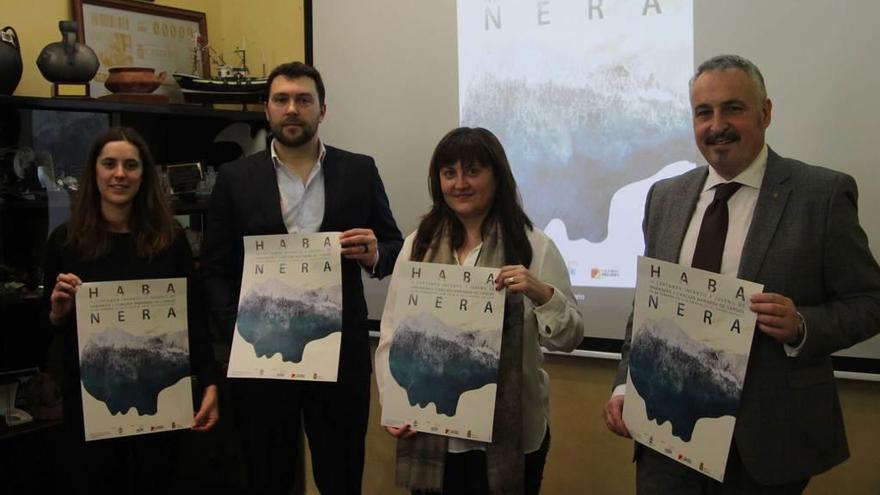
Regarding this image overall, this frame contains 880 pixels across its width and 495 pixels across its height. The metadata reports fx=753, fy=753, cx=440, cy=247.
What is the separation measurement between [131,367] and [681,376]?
1.47 metres

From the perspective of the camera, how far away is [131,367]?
2.10m

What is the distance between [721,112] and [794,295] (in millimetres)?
393

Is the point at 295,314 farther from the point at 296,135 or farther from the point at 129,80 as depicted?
the point at 129,80

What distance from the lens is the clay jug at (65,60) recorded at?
2.72m

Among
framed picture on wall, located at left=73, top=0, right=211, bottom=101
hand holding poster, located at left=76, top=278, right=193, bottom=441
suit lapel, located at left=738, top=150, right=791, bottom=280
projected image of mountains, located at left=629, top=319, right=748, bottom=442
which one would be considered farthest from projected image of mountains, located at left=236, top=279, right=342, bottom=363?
framed picture on wall, located at left=73, top=0, right=211, bottom=101

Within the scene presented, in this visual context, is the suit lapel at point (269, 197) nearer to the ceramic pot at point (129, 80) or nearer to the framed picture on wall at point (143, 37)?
the ceramic pot at point (129, 80)

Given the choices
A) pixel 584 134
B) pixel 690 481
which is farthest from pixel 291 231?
pixel 690 481

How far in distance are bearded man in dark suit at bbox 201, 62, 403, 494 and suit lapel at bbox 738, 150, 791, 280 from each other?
1.05m

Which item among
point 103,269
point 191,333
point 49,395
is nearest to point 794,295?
point 191,333

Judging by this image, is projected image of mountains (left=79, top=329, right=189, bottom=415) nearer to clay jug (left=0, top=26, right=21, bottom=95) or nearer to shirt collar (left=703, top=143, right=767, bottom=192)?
clay jug (left=0, top=26, right=21, bottom=95)

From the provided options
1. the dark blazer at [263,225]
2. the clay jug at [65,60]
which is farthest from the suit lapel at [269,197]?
the clay jug at [65,60]

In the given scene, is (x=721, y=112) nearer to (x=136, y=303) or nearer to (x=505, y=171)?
(x=505, y=171)

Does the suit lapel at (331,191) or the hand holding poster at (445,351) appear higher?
the suit lapel at (331,191)

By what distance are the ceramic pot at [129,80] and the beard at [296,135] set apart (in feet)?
3.42
